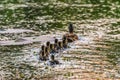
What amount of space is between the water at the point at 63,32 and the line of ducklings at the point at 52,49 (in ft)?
2.32

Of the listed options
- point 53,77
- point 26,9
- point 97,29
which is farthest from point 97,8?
point 53,77

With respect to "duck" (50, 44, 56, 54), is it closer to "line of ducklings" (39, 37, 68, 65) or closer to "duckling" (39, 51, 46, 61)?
"line of ducklings" (39, 37, 68, 65)

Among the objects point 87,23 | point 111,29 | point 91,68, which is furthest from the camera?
point 87,23

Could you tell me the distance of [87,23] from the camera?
166 feet

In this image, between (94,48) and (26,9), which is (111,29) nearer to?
(94,48)

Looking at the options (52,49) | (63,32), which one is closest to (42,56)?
(52,49)

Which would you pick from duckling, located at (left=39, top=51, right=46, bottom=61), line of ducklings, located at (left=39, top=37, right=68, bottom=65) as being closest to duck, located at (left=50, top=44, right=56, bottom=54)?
line of ducklings, located at (left=39, top=37, right=68, bottom=65)

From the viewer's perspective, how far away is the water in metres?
31.7

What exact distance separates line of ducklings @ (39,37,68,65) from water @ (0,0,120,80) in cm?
71

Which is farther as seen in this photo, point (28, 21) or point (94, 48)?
point (28, 21)

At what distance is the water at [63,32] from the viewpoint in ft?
104

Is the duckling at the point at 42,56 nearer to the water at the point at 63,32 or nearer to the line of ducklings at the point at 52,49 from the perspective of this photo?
the line of ducklings at the point at 52,49

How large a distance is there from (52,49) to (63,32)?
8.68 m

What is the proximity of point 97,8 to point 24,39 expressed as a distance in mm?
22617
